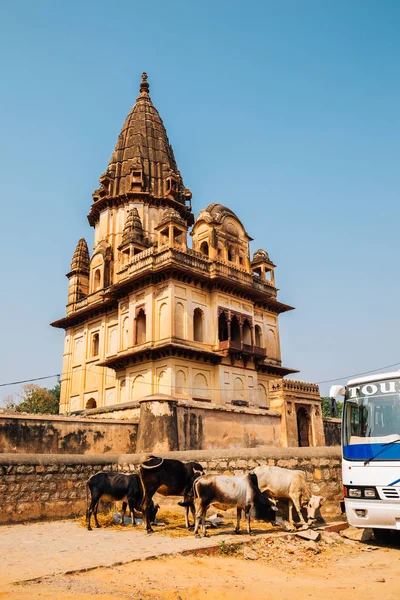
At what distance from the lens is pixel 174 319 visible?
2588 cm

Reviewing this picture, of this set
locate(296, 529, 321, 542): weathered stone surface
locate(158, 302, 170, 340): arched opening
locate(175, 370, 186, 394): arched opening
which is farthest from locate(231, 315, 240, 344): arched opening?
locate(296, 529, 321, 542): weathered stone surface

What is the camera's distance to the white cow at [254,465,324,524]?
8727 mm

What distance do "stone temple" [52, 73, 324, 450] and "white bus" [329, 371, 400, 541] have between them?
939cm

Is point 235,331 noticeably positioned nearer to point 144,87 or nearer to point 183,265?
point 183,265

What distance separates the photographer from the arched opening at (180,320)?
85.5ft

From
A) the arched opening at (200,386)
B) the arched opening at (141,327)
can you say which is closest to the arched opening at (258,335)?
the arched opening at (200,386)

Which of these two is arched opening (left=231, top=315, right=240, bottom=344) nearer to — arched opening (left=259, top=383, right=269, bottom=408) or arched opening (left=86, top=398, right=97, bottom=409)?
arched opening (left=259, top=383, right=269, bottom=408)

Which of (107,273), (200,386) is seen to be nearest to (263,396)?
(200,386)

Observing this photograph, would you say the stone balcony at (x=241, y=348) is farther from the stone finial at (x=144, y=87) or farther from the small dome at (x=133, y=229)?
the stone finial at (x=144, y=87)

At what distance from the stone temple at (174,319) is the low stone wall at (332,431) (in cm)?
271

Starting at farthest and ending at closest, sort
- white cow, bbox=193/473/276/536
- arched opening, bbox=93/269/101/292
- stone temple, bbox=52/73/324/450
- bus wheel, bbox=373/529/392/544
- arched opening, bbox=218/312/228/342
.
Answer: arched opening, bbox=93/269/101/292 < arched opening, bbox=218/312/228/342 < stone temple, bbox=52/73/324/450 < bus wheel, bbox=373/529/392/544 < white cow, bbox=193/473/276/536

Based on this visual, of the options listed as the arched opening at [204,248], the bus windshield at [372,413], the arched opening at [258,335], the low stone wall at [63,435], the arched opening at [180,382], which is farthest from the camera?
the arched opening at [258,335]

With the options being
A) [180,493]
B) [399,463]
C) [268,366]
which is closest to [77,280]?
[268,366]

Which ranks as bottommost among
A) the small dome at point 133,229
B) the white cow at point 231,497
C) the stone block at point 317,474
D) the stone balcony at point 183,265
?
the white cow at point 231,497
